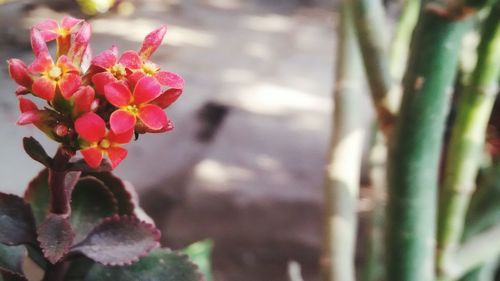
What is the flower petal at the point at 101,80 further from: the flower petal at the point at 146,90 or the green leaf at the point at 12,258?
the green leaf at the point at 12,258

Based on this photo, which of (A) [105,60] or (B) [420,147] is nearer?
(A) [105,60]

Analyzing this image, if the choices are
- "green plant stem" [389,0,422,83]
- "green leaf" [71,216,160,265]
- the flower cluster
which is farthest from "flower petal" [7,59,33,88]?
"green plant stem" [389,0,422,83]

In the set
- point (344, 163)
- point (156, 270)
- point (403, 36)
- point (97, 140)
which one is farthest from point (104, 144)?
point (403, 36)

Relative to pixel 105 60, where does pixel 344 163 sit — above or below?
below

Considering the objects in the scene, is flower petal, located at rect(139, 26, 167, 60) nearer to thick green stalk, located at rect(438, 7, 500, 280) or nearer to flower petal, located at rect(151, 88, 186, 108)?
flower petal, located at rect(151, 88, 186, 108)

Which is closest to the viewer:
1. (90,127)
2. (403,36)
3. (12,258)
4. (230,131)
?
(90,127)

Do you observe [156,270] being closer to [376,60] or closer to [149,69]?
[149,69]

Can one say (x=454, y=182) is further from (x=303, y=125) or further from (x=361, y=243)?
(x=303, y=125)
